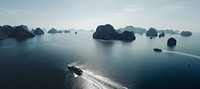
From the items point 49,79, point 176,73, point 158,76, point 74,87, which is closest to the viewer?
point 74,87

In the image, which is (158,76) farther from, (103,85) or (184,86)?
(103,85)

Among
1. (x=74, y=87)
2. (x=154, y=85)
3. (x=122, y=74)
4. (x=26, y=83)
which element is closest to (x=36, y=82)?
(x=26, y=83)

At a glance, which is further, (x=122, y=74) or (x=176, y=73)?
(x=176, y=73)

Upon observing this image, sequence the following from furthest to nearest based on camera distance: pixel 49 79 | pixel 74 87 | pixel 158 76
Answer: pixel 158 76 → pixel 49 79 → pixel 74 87

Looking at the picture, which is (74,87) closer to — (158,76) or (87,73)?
(87,73)

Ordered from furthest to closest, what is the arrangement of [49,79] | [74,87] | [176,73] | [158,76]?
[176,73], [158,76], [49,79], [74,87]

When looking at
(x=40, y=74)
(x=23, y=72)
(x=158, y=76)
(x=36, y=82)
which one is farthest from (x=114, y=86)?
(x=23, y=72)
